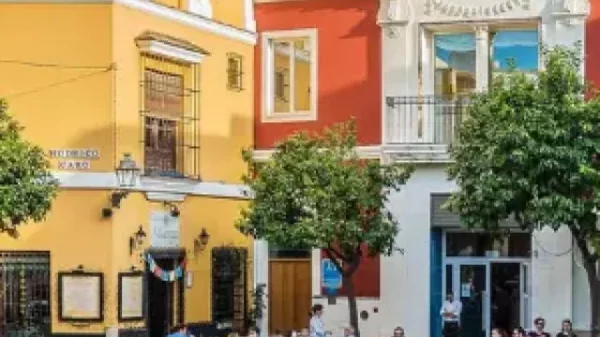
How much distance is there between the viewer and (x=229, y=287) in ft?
108

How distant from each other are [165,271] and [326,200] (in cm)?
363

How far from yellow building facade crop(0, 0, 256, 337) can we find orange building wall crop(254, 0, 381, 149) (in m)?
3.33

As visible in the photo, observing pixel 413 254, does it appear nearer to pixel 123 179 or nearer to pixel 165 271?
pixel 165 271

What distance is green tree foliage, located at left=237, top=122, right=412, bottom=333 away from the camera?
29391 millimetres

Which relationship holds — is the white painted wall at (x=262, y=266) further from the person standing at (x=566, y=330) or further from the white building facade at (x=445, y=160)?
the person standing at (x=566, y=330)

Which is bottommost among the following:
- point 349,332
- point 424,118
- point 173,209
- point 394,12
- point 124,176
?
point 349,332

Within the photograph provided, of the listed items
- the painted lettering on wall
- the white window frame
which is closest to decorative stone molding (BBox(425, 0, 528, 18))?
the white window frame

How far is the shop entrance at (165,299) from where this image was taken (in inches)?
1199

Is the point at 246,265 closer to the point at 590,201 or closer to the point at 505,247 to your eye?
the point at 505,247

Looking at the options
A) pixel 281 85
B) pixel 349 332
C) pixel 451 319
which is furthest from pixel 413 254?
pixel 281 85

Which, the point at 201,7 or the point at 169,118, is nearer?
the point at 169,118

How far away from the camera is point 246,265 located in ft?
110

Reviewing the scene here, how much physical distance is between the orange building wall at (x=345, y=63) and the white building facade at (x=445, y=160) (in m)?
0.37

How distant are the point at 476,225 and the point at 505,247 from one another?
553cm
